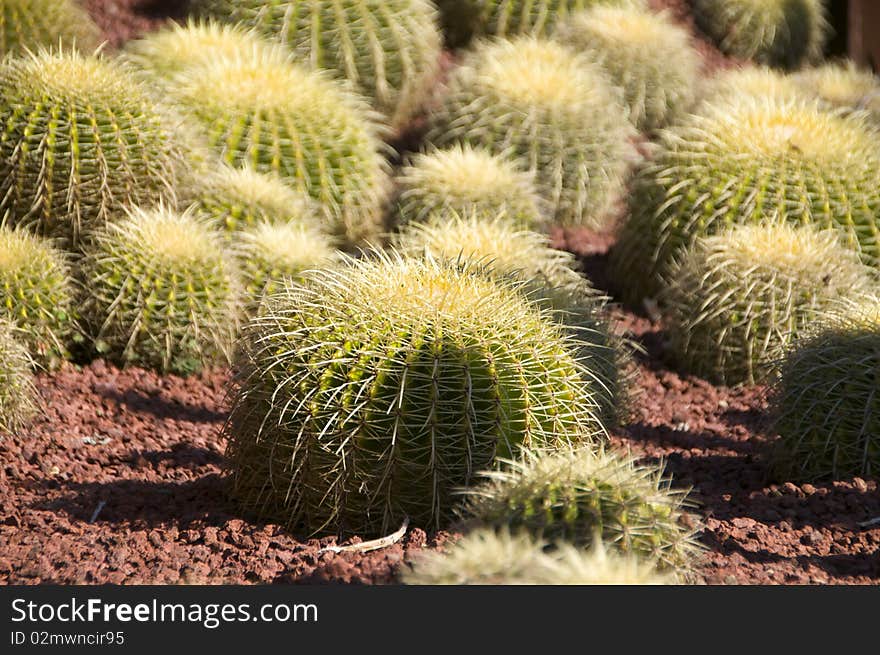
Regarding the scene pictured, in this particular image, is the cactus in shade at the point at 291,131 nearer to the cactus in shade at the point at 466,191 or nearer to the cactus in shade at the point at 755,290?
the cactus in shade at the point at 466,191

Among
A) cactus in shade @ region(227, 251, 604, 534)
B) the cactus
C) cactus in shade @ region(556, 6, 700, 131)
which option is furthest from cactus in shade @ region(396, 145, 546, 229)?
cactus in shade @ region(227, 251, 604, 534)

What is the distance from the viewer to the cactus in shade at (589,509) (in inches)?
123

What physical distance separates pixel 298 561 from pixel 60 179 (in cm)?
282

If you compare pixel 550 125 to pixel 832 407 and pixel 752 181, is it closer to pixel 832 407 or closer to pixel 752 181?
pixel 752 181

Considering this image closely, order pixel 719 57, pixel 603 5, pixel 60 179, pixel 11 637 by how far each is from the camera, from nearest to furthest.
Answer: pixel 11 637, pixel 60 179, pixel 603 5, pixel 719 57

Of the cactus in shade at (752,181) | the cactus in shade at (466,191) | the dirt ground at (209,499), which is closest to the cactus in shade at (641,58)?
the cactus in shade at (752,181)

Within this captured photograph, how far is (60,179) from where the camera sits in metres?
5.81

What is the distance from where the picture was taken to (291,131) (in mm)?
7051

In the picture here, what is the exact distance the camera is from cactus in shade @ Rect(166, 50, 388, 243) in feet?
22.7

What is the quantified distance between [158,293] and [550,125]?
10.3 ft

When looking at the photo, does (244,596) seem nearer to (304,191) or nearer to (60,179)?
(60,179)

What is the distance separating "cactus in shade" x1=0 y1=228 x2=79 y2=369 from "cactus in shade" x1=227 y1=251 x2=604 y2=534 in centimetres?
183

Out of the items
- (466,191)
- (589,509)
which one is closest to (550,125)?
(466,191)

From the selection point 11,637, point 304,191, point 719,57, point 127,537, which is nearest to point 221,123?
point 304,191
